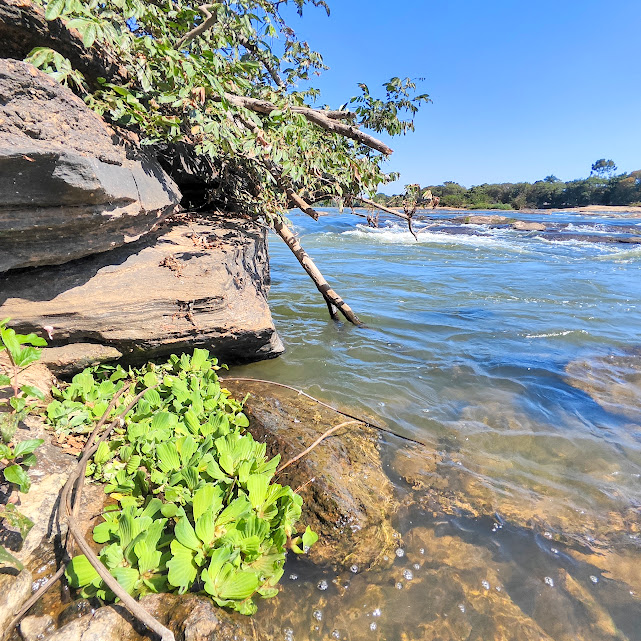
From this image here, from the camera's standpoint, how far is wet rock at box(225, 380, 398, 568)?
218 centimetres

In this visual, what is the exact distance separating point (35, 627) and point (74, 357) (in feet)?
6.72

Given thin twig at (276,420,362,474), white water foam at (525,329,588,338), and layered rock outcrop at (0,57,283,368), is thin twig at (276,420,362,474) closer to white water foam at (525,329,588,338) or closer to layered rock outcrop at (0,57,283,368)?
layered rock outcrop at (0,57,283,368)

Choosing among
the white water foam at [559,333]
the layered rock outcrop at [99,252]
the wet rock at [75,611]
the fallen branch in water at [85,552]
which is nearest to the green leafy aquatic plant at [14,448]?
the fallen branch in water at [85,552]

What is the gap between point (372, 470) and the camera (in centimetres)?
275

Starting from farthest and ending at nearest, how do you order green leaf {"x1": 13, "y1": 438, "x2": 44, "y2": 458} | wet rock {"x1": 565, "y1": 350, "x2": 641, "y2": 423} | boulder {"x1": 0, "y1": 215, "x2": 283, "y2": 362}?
wet rock {"x1": 565, "y1": 350, "x2": 641, "y2": 423}
boulder {"x1": 0, "y1": 215, "x2": 283, "y2": 362}
green leaf {"x1": 13, "y1": 438, "x2": 44, "y2": 458}

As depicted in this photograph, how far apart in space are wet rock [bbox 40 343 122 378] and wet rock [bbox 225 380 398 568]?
1.13m

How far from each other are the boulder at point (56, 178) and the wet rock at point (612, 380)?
4.73 metres

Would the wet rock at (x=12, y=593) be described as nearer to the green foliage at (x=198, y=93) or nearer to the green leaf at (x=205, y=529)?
the green leaf at (x=205, y=529)

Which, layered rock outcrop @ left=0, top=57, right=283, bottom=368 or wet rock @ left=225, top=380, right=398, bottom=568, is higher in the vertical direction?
layered rock outcrop @ left=0, top=57, right=283, bottom=368

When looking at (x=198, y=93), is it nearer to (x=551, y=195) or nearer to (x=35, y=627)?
(x=35, y=627)

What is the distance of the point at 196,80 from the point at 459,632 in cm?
387

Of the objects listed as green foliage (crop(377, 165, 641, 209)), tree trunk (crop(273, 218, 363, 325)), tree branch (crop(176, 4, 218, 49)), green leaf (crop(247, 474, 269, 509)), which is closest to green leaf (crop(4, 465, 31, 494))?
green leaf (crop(247, 474, 269, 509))

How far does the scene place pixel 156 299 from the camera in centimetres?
346

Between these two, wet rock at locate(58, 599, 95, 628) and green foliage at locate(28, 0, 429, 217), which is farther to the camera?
green foliage at locate(28, 0, 429, 217)
